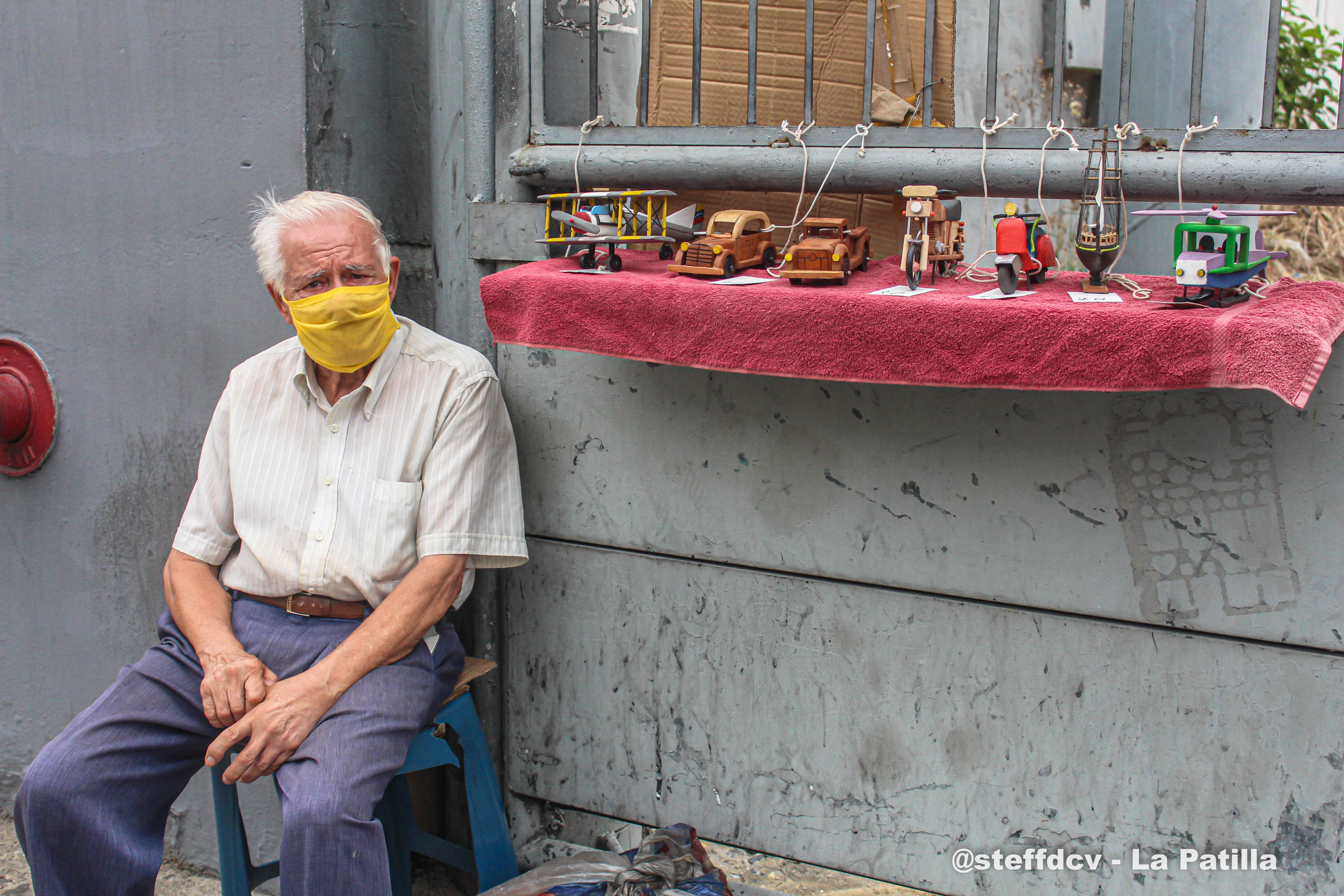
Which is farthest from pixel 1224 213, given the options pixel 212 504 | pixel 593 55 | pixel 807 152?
pixel 212 504

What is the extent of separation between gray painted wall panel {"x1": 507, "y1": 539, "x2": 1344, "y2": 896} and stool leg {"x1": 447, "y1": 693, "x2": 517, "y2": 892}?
0.35 m

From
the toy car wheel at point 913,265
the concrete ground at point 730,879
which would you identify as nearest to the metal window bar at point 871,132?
the toy car wheel at point 913,265

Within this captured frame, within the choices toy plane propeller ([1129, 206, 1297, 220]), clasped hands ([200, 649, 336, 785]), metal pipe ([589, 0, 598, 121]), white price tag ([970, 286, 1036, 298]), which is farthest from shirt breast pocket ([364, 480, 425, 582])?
toy plane propeller ([1129, 206, 1297, 220])

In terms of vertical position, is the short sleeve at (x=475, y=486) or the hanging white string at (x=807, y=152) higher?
the hanging white string at (x=807, y=152)

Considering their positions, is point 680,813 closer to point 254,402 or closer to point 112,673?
point 254,402

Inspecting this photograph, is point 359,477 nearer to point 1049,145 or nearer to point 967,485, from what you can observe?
point 967,485

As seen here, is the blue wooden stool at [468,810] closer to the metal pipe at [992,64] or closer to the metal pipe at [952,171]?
the metal pipe at [952,171]

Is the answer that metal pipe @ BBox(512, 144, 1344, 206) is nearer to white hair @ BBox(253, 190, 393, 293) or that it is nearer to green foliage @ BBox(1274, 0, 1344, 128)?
white hair @ BBox(253, 190, 393, 293)

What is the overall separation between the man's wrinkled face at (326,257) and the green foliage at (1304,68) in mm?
7065

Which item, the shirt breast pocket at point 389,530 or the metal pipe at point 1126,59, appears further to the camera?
the shirt breast pocket at point 389,530

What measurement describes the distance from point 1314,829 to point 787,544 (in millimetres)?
1149

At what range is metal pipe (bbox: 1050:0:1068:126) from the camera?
2.02 metres

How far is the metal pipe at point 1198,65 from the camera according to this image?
1.97 metres

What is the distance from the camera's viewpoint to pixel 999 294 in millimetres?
1937
